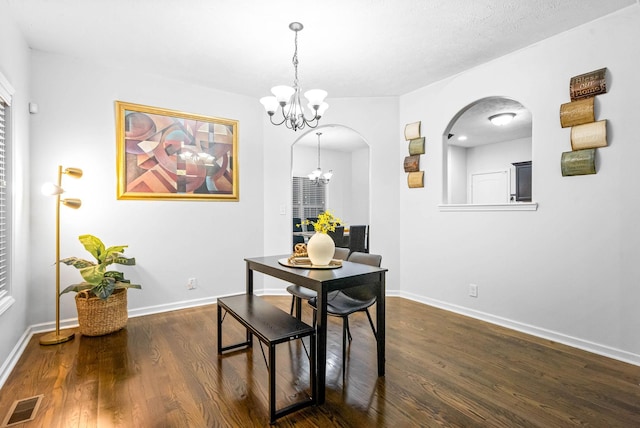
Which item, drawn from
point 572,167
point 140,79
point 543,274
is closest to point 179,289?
point 140,79

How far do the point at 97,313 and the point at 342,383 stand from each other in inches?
86.5

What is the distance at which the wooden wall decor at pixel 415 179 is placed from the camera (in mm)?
3912

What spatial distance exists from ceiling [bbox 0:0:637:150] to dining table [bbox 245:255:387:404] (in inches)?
72.8

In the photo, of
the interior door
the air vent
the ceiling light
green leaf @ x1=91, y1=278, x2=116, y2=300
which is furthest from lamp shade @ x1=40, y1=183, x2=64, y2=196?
the interior door

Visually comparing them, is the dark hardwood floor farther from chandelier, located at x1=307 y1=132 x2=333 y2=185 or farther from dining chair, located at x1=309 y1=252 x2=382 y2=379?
chandelier, located at x1=307 y1=132 x2=333 y2=185

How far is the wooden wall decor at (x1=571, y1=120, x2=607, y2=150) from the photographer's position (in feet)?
8.21

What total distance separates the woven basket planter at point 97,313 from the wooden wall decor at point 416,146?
3.45 m

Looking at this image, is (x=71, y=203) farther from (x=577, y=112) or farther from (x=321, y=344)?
(x=577, y=112)

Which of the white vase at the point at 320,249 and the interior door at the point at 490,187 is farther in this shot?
the interior door at the point at 490,187

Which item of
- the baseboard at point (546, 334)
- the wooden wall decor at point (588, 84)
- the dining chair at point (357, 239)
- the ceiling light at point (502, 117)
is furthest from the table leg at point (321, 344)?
the ceiling light at point (502, 117)

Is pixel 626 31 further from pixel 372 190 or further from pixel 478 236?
pixel 372 190

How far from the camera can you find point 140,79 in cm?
347

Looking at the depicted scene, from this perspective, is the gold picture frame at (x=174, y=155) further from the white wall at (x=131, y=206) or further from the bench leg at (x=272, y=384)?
the bench leg at (x=272, y=384)

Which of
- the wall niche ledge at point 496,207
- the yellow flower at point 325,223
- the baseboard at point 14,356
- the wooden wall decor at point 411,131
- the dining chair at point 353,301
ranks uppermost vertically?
the wooden wall decor at point 411,131
